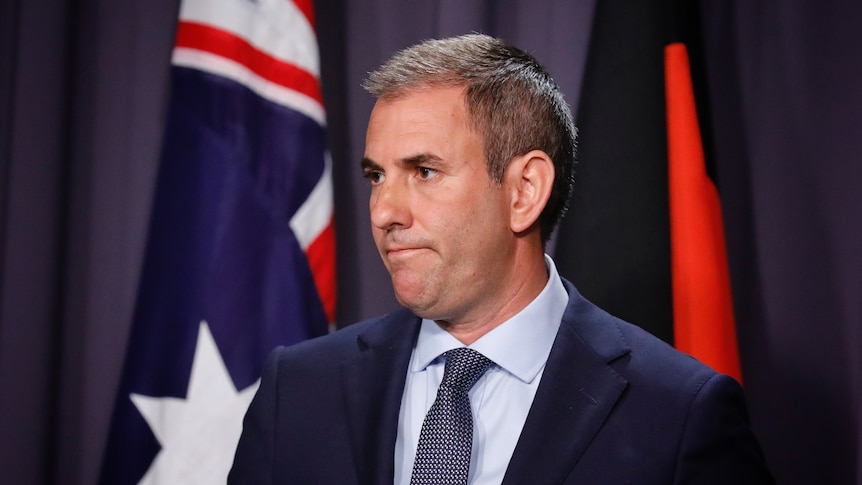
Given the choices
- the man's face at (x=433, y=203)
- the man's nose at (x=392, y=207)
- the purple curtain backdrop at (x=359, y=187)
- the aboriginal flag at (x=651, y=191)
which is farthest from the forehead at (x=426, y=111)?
the purple curtain backdrop at (x=359, y=187)

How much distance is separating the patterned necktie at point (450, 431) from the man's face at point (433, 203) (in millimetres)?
105

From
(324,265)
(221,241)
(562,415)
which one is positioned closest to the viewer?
(562,415)

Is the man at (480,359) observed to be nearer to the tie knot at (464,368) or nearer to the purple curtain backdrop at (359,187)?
the tie knot at (464,368)

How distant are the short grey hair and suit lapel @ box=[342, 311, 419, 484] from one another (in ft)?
1.12

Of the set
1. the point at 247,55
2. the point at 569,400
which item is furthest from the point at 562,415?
the point at 247,55

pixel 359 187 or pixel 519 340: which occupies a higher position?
pixel 359 187

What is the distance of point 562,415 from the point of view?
144 cm

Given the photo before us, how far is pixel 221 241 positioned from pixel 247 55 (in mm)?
479

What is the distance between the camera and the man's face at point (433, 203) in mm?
1480

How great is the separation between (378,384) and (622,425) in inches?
17.1

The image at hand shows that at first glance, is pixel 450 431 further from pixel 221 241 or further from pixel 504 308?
pixel 221 241

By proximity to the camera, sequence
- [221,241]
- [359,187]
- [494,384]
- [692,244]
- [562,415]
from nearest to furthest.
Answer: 1. [562,415]
2. [494,384]
3. [692,244]
4. [221,241]
5. [359,187]

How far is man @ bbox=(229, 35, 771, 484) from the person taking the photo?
55.7 inches

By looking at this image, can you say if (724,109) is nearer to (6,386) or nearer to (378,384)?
(378,384)
